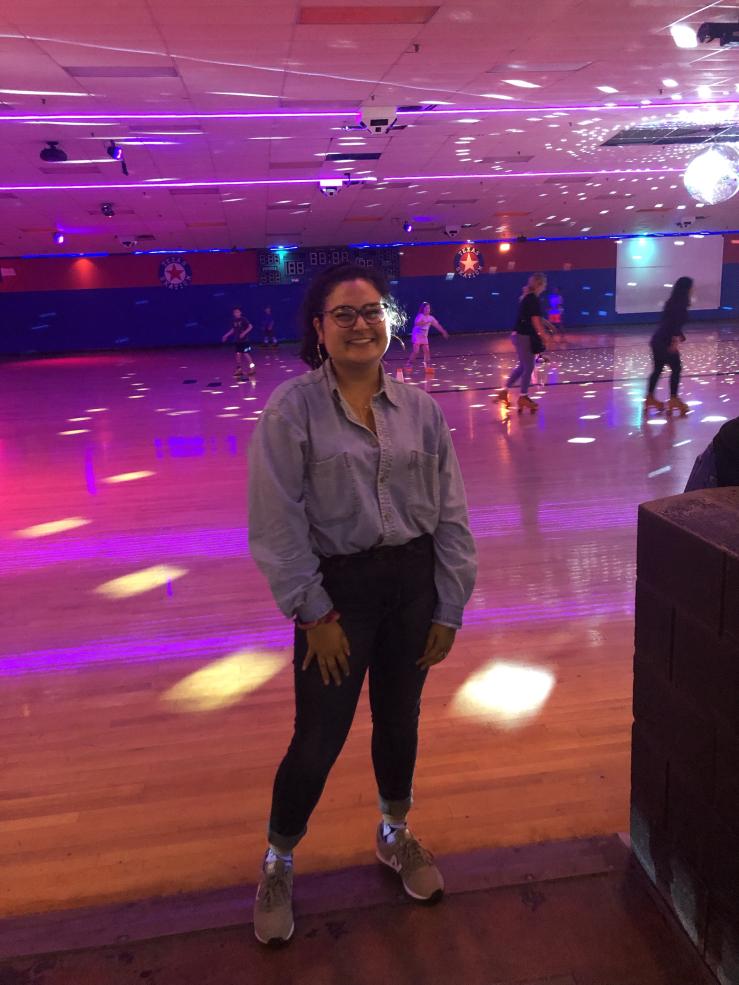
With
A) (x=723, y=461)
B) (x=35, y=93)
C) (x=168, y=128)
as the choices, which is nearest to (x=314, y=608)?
(x=723, y=461)

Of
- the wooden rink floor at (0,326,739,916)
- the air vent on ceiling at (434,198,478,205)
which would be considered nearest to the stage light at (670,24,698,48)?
the wooden rink floor at (0,326,739,916)

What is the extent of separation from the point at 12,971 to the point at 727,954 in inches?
45.0

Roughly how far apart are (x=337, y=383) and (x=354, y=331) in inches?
3.7

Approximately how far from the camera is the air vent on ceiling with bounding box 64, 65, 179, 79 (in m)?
5.11

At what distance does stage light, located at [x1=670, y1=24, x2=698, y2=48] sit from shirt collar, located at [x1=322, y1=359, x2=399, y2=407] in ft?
15.8

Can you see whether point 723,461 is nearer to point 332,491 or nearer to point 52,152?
point 332,491

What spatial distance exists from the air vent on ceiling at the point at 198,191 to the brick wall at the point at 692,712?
10280mm

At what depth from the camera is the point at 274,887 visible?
1.35 m

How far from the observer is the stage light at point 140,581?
3.14 meters

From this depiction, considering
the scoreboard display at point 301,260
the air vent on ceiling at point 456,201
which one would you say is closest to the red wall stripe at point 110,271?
the scoreboard display at point 301,260

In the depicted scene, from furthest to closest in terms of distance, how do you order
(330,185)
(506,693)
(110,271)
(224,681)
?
(110,271), (330,185), (224,681), (506,693)

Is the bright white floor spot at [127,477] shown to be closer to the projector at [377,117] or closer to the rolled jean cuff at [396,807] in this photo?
the projector at [377,117]

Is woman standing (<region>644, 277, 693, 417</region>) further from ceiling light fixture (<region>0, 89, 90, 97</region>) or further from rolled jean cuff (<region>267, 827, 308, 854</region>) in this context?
rolled jean cuff (<region>267, 827, 308, 854</region>)

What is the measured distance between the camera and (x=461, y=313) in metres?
19.9
